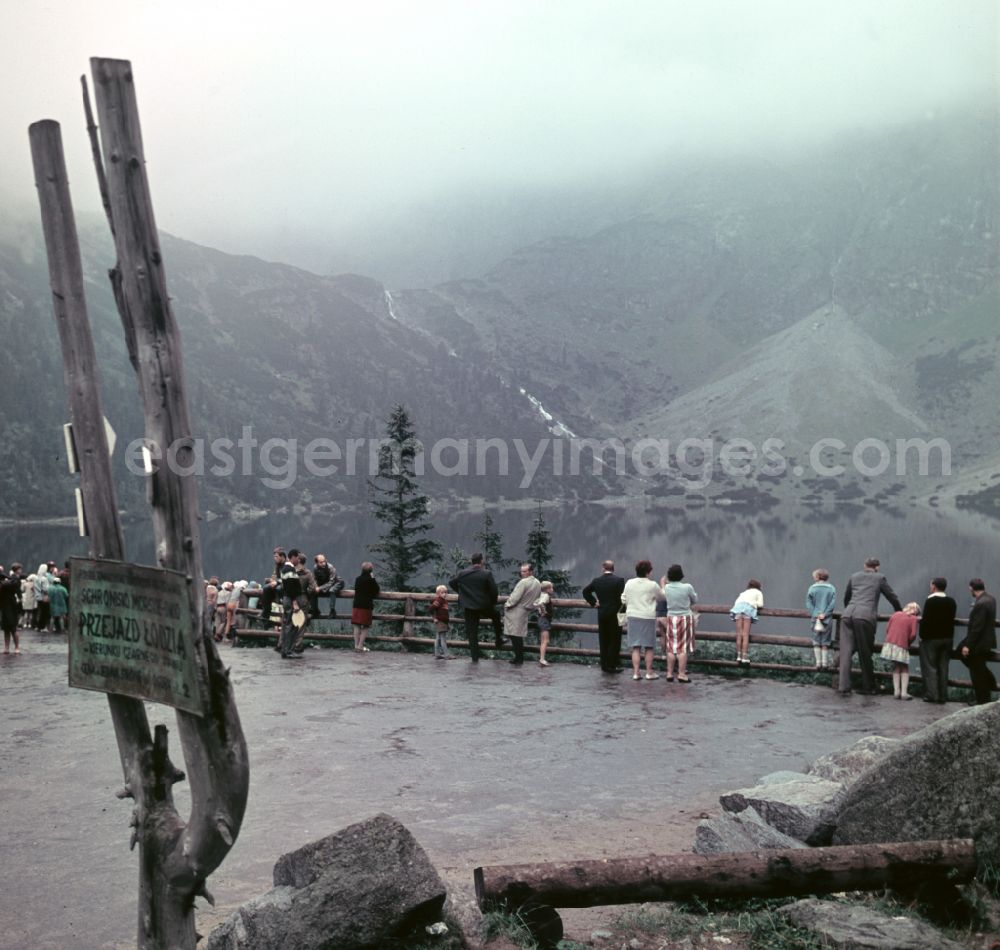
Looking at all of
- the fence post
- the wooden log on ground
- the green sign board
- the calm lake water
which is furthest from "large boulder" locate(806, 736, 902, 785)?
the calm lake water

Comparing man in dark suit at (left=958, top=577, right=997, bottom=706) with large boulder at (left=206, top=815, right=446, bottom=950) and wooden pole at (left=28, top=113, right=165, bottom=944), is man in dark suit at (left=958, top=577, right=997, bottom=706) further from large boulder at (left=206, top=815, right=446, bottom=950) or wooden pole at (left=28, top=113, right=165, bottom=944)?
wooden pole at (left=28, top=113, right=165, bottom=944)

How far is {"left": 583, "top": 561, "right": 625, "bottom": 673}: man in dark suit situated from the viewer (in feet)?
51.4

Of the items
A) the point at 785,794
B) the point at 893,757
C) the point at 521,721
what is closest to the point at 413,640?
the point at 521,721

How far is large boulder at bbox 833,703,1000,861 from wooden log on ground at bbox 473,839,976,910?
369 millimetres

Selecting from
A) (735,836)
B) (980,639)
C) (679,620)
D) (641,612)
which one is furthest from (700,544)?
(735,836)

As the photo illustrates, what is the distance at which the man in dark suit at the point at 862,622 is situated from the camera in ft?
47.3

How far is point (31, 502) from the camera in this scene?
165625 mm

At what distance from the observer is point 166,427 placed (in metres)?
4.45

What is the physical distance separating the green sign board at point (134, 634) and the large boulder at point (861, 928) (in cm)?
328

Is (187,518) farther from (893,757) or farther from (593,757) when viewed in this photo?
(593,757)

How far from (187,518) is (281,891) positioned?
7.45ft

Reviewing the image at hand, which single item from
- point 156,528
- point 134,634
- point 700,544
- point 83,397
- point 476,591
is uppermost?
point 83,397

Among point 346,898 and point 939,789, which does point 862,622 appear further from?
point 346,898

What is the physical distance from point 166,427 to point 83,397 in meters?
0.68
